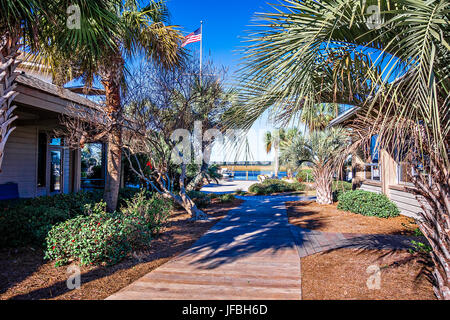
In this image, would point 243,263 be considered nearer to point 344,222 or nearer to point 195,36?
point 344,222

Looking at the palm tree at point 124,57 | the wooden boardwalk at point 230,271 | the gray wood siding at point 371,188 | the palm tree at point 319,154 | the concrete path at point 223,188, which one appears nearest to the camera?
the wooden boardwalk at point 230,271

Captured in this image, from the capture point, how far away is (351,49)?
10.1 feet

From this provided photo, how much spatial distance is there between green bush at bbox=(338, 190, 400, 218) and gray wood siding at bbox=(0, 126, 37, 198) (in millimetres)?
10386

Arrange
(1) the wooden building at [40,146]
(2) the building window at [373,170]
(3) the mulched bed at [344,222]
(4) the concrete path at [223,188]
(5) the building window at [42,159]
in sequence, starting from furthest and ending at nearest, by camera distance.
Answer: (4) the concrete path at [223,188] < (2) the building window at [373,170] < (5) the building window at [42,159] < (1) the wooden building at [40,146] < (3) the mulched bed at [344,222]

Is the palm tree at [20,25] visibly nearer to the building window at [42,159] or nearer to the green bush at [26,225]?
the green bush at [26,225]

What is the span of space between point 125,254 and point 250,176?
30620mm

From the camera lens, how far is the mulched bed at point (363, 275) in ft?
10.6

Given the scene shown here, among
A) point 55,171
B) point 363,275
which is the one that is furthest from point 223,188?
point 363,275

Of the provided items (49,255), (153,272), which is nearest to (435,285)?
(153,272)

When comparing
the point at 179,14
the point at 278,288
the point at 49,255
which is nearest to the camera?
the point at 278,288

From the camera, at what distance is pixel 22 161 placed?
898 centimetres

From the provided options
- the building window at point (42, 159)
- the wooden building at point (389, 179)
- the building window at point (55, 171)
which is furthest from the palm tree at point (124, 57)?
the wooden building at point (389, 179)

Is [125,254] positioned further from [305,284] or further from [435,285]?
[435,285]

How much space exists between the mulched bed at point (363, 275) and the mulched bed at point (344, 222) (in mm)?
1615
